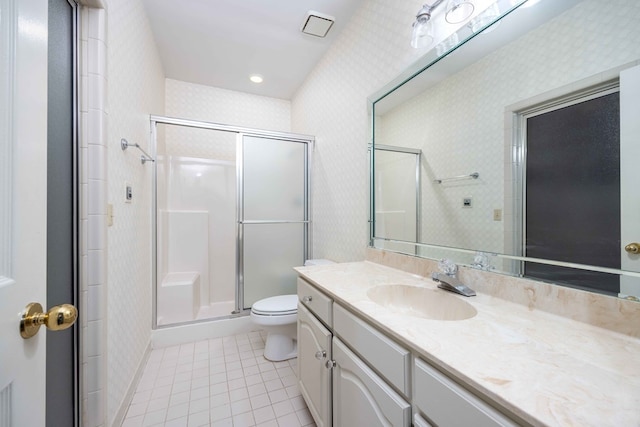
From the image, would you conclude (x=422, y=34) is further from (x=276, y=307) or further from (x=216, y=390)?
(x=216, y=390)

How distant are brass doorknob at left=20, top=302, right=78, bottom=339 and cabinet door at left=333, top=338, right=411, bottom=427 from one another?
827 millimetres

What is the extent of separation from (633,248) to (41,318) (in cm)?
145

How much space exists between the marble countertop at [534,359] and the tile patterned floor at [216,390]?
42.6 inches

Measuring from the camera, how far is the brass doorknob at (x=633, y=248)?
0.70 metres

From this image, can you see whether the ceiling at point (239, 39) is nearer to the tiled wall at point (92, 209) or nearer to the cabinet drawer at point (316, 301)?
the tiled wall at point (92, 209)

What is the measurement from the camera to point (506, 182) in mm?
1021

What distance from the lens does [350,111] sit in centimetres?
199

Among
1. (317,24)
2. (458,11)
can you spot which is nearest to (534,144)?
(458,11)

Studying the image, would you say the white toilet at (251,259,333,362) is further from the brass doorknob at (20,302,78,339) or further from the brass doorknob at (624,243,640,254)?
the brass doorknob at (624,243,640,254)

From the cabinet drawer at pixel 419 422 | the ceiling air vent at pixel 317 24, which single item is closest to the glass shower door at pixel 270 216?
the ceiling air vent at pixel 317 24

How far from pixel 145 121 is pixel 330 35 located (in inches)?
65.2

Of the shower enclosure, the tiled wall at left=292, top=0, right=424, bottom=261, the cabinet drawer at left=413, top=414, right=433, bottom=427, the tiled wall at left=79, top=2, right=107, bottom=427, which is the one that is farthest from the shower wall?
the cabinet drawer at left=413, top=414, right=433, bottom=427

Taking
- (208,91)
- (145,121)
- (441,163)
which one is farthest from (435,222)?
(208,91)

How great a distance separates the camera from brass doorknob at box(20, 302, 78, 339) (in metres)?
0.50
